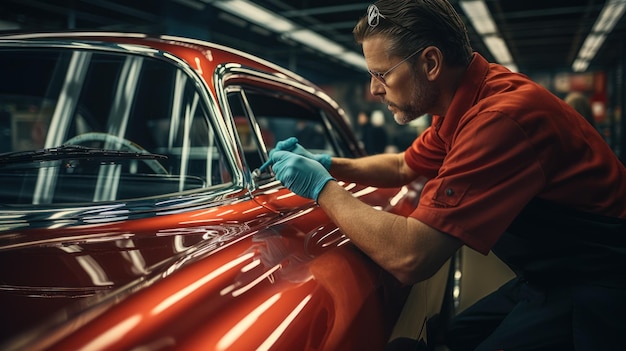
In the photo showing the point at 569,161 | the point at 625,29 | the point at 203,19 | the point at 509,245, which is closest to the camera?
the point at 569,161

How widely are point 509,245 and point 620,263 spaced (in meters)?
0.32

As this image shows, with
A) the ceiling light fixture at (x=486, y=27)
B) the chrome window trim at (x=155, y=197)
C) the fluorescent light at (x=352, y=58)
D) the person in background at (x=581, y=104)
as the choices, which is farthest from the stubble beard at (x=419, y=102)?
the fluorescent light at (x=352, y=58)

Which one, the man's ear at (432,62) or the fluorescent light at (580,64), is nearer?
the man's ear at (432,62)

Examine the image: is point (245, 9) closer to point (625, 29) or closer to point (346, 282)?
point (346, 282)

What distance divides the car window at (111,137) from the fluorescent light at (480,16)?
27.8 feet

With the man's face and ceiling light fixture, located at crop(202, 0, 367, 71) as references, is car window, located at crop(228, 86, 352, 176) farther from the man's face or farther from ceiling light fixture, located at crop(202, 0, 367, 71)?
ceiling light fixture, located at crop(202, 0, 367, 71)

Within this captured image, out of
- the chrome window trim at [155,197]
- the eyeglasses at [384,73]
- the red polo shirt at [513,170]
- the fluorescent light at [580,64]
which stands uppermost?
the chrome window trim at [155,197]

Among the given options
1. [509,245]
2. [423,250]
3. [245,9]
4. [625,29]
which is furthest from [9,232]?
[625,29]

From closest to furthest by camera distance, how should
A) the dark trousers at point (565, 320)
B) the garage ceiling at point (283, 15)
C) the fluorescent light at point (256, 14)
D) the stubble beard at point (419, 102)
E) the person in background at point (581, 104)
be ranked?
the dark trousers at point (565, 320), the stubble beard at point (419, 102), the person in background at point (581, 104), the fluorescent light at point (256, 14), the garage ceiling at point (283, 15)

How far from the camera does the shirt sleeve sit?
4.27ft

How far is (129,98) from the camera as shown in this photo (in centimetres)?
203

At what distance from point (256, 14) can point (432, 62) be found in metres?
8.70

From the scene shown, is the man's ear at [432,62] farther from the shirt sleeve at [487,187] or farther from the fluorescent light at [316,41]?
the fluorescent light at [316,41]

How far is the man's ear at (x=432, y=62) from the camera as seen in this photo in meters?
1.57
